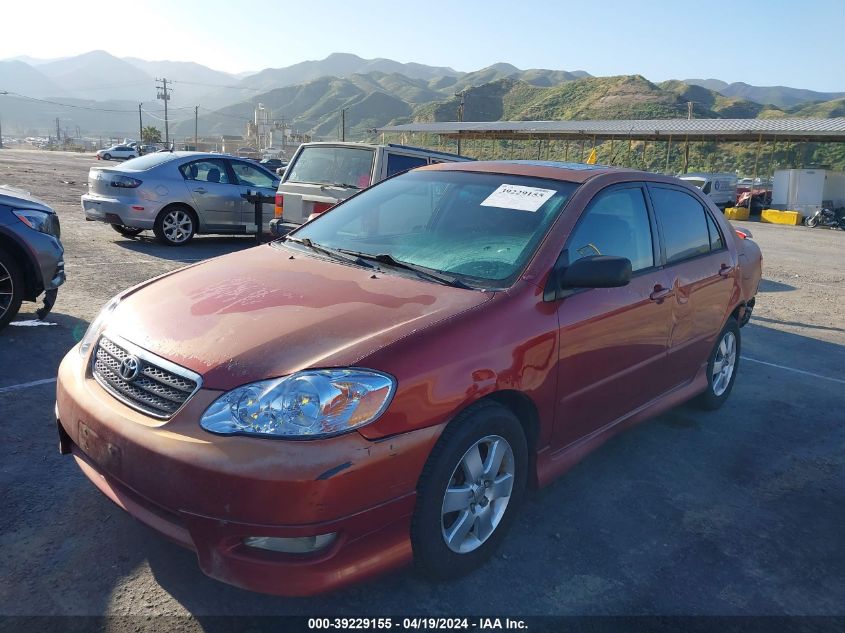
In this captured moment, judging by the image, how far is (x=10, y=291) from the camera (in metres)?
5.40

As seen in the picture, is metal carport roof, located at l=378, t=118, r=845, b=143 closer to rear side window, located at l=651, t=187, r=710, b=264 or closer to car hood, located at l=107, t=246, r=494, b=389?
rear side window, located at l=651, t=187, r=710, b=264

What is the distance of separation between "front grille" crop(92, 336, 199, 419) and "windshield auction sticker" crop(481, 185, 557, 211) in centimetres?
191

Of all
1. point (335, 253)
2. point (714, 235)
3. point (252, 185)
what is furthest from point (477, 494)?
point (252, 185)

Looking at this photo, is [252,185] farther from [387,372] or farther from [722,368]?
[387,372]

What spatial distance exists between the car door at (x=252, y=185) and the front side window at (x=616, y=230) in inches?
337

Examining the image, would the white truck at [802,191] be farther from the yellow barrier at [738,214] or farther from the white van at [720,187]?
the white van at [720,187]

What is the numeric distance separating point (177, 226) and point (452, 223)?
8271mm

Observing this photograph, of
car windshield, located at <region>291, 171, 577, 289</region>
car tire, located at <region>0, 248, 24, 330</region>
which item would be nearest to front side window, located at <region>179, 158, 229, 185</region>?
car tire, located at <region>0, 248, 24, 330</region>

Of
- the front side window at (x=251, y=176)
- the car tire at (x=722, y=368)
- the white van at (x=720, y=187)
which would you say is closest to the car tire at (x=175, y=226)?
the front side window at (x=251, y=176)

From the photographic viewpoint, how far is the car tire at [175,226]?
411 inches

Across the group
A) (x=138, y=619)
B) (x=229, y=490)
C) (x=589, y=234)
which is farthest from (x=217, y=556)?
(x=589, y=234)

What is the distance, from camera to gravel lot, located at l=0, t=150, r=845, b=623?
8.34 ft

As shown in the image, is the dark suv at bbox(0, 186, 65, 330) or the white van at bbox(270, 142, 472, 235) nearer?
the dark suv at bbox(0, 186, 65, 330)

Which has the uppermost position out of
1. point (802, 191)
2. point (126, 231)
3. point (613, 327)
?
point (802, 191)
